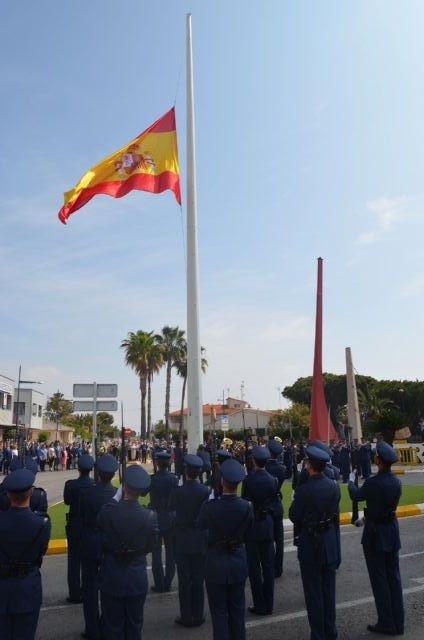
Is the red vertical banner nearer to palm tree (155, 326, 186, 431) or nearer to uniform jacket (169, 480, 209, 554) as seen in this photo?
uniform jacket (169, 480, 209, 554)

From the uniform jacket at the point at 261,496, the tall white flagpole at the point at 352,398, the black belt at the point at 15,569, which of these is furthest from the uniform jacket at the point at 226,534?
the tall white flagpole at the point at 352,398

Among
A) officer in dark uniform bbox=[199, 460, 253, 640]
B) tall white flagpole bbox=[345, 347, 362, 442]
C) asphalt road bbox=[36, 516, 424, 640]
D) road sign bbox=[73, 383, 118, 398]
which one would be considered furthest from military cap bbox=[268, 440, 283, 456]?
tall white flagpole bbox=[345, 347, 362, 442]

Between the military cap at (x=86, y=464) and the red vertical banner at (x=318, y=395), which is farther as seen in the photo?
the red vertical banner at (x=318, y=395)

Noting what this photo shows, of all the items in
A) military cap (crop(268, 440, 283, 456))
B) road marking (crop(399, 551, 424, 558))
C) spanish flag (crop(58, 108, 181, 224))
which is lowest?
road marking (crop(399, 551, 424, 558))

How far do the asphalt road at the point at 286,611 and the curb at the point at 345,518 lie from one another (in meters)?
1.12

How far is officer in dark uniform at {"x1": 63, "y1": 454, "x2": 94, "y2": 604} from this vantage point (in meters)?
6.80

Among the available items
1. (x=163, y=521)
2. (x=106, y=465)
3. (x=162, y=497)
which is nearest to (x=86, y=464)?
(x=106, y=465)

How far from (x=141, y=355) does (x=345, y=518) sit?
43060mm

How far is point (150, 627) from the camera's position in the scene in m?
5.89

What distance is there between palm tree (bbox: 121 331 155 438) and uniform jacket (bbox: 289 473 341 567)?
161 feet

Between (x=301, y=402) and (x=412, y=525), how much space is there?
2863 inches

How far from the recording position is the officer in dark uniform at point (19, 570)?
13.7 feet

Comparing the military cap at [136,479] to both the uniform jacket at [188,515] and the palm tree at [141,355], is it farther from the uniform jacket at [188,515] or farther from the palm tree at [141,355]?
the palm tree at [141,355]

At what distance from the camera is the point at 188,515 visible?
6.38m
